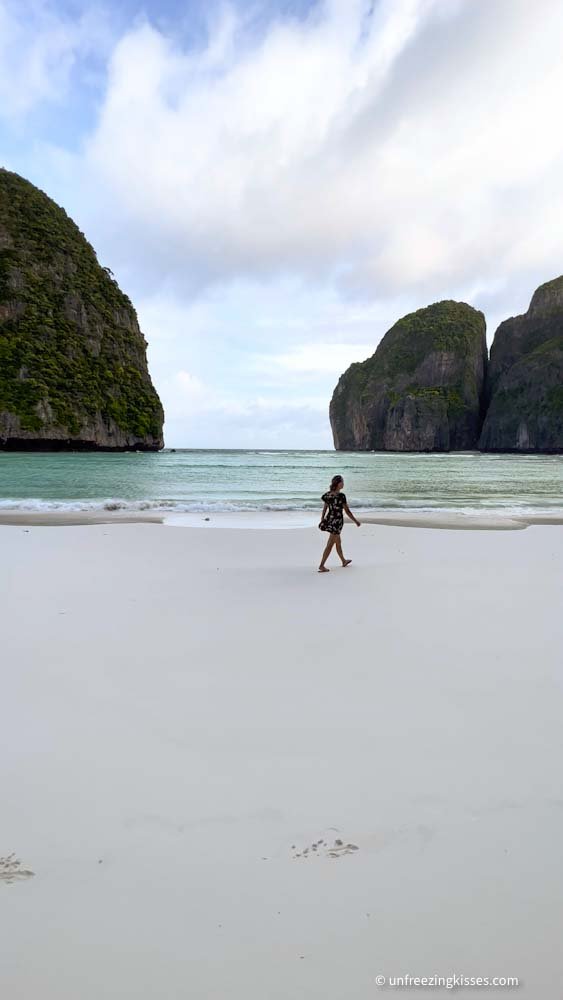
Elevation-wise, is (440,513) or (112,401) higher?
(112,401)

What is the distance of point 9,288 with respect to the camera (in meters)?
74.1

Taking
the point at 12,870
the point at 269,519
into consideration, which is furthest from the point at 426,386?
the point at 12,870

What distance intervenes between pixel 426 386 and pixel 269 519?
134029mm

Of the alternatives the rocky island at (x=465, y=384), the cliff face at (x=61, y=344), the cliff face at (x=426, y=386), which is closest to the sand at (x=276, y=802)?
the cliff face at (x=61, y=344)

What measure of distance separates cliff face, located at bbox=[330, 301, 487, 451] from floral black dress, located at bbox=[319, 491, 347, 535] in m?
129

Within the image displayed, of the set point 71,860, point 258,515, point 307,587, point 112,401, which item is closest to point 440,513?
point 258,515

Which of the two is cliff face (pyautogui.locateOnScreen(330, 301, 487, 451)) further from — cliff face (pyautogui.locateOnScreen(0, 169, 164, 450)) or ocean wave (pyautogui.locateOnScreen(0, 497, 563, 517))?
ocean wave (pyautogui.locateOnScreen(0, 497, 563, 517))

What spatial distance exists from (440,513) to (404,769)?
48.0ft

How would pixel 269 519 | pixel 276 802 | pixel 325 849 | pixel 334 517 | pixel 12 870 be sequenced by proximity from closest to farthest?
1. pixel 12 870
2. pixel 325 849
3. pixel 276 802
4. pixel 334 517
5. pixel 269 519

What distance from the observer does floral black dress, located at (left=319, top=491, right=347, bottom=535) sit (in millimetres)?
7955

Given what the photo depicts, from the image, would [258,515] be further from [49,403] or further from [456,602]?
[49,403]

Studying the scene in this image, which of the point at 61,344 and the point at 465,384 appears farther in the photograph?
the point at 465,384

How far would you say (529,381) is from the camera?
124188mm

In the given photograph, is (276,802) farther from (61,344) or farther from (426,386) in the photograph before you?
(426,386)
